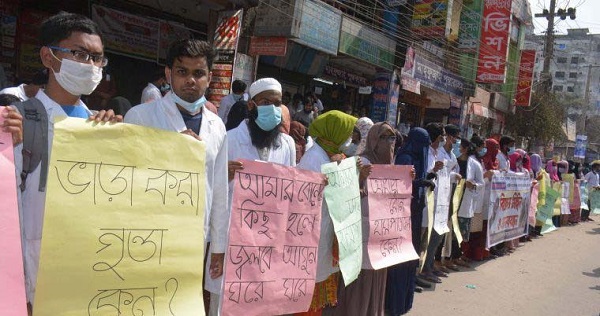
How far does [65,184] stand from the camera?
1.74m

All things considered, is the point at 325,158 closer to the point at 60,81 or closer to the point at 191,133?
the point at 191,133

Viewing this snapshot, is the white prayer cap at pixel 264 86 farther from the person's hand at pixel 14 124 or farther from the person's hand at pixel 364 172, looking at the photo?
the person's hand at pixel 14 124

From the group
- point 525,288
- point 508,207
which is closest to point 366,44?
point 508,207

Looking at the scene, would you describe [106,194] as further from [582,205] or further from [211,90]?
[582,205]

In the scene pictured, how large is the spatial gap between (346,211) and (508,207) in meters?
5.40

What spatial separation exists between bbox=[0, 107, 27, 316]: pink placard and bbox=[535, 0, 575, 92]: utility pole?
26.8 meters

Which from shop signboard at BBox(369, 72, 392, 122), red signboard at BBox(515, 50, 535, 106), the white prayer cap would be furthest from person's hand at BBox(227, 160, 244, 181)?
red signboard at BBox(515, 50, 535, 106)

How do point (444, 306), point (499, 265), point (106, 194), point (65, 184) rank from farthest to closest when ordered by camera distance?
point (499, 265), point (444, 306), point (106, 194), point (65, 184)

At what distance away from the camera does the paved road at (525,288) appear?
514 centimetres

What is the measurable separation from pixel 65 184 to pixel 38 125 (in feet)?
0.79

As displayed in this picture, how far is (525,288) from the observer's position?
604 cm

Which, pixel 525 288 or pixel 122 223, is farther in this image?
pixel 525 288

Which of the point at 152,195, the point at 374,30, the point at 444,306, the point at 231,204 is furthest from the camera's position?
the point at 374,30

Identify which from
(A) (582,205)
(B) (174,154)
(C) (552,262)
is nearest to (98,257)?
(B) (174,154)
